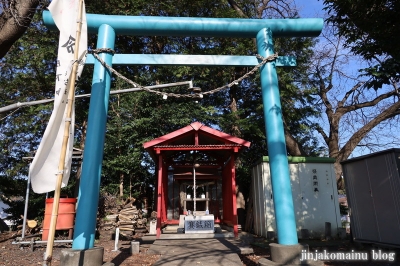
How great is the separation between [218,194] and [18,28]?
892cm

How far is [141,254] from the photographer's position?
679 cm

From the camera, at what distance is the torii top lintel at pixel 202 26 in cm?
523

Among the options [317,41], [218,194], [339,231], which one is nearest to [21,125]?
[218,194]

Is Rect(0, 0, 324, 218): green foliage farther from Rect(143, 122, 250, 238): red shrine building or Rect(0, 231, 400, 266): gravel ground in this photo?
Rect(0, 231, 400, 266): gravel ground

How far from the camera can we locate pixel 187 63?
5.41 m

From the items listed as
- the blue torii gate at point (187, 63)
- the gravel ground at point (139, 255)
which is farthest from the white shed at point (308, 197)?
the blue torii gate at point (187, 63)

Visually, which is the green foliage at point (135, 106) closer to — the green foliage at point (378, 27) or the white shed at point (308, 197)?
the white shed at point (308, 197)

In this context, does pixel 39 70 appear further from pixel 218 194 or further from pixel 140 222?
pixel 218 194

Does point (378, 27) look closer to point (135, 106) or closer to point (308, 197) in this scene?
point (308, 197)

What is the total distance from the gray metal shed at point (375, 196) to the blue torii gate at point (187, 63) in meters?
3.32

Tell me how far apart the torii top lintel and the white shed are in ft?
18.7

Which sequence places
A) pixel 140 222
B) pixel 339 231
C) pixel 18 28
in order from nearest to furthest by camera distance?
pixel 18 28 < pixel 339 231 < pixel 140 222

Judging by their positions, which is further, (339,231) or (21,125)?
(21,125)

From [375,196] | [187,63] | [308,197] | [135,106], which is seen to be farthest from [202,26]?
[135,106]
